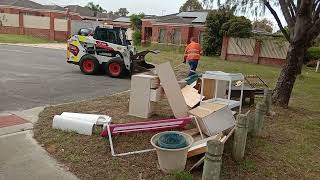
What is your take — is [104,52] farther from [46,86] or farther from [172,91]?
[172,91]

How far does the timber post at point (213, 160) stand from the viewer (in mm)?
3902

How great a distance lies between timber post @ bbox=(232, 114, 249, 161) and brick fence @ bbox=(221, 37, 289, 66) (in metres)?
21.4

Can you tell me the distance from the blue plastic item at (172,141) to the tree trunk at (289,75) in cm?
562

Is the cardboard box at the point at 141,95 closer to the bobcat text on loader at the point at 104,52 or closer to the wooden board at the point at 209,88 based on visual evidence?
the wooden board at the point at 209,88

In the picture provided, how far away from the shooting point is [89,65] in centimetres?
1377

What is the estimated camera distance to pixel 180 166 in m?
4.65

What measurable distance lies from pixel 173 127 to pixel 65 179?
221cm

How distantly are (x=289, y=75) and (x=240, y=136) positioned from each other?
496 centimetres

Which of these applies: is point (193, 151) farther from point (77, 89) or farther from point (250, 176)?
point (77, 89)

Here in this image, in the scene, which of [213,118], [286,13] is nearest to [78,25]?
[286,13]

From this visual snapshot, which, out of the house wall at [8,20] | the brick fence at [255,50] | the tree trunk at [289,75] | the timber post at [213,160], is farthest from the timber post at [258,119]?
the house wall at [8,20]

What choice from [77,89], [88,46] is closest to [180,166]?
[77,89]

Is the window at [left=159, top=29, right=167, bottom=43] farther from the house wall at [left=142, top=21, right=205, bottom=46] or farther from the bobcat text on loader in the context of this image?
the bobcat text on loader

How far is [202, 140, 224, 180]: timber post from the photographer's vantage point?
3.90 metres
